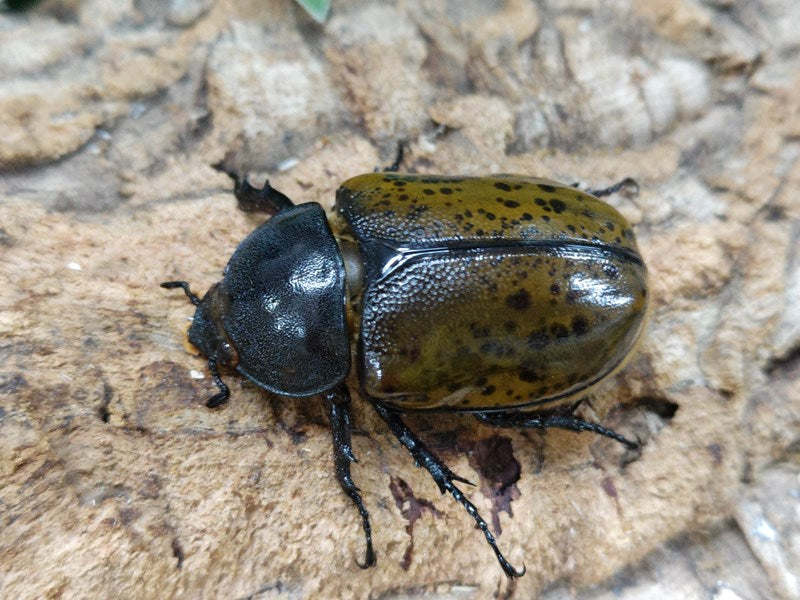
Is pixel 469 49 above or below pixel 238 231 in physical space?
above

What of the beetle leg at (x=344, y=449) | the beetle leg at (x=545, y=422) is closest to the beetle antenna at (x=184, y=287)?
the beetle leg at (x=344, y=449)

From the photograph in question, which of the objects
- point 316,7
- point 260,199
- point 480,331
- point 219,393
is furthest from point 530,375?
point 316,7

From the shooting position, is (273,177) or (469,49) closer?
(273,177)

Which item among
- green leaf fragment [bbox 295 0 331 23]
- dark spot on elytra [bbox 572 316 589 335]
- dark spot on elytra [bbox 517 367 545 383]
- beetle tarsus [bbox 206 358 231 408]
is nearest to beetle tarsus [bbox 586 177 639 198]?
dark spot on elytra [bbox 572 316 589 335]

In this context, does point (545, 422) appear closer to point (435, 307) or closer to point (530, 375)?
point (530, 375)

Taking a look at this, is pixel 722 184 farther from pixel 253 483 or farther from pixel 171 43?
pixel 171 43

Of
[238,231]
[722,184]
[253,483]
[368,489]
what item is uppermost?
[722,184]

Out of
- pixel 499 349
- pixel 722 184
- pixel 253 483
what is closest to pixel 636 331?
pixel 499 349
